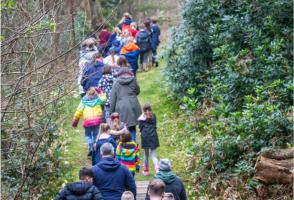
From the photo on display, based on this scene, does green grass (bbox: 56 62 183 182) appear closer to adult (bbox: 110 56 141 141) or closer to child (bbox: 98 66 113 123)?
child (bbox: 98 66 113 123)

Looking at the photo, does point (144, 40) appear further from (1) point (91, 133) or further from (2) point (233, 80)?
(1) point (91, 133)

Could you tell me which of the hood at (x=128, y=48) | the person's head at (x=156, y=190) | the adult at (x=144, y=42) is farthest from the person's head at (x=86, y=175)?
the adult at (x=144, y=42)

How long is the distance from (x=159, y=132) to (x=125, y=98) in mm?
3414

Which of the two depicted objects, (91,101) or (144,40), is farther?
(144,40)

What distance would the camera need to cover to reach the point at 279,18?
15586 millimetres

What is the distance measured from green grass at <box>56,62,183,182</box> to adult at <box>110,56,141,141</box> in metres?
1.14

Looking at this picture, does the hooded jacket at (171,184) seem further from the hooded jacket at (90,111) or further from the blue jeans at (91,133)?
the blue jeans at (91,133)

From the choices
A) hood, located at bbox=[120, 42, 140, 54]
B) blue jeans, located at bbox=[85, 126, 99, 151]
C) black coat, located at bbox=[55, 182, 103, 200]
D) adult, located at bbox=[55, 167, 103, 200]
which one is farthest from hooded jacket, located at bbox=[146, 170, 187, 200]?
hood, located at bbox=[120, 42, 140, 54]

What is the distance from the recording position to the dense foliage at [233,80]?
12.1 m

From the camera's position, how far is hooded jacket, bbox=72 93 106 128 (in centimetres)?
1309

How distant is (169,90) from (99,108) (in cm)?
650

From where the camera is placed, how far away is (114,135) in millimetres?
11922

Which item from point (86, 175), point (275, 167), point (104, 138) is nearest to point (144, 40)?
point (104, 138)

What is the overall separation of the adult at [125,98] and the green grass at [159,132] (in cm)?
114
